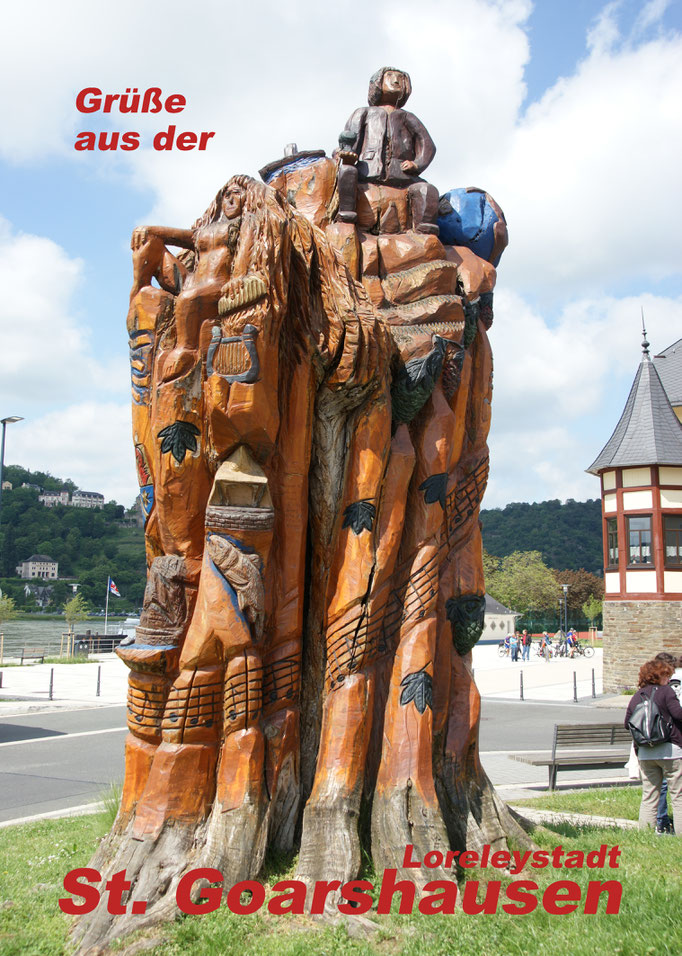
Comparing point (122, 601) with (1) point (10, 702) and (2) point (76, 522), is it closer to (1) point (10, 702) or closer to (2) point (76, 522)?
(2) point (76, 522)

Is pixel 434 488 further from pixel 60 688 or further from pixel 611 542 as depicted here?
pixel 611 542

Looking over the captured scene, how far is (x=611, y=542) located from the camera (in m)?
23.0

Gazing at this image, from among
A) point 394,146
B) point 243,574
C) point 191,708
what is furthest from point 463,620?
point 394,146

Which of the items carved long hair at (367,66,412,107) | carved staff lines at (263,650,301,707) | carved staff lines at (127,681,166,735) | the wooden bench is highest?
carved long hair at (367,66,412,107)

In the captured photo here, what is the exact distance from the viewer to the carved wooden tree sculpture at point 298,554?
454cm

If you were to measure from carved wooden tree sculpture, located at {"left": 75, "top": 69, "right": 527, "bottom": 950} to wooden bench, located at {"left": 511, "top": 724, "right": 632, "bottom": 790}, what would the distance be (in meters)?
4.24

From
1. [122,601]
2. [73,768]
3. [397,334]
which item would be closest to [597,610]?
[122,601]

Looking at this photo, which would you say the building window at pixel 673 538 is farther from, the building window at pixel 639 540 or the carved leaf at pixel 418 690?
the carved leaf at pixel 418 690

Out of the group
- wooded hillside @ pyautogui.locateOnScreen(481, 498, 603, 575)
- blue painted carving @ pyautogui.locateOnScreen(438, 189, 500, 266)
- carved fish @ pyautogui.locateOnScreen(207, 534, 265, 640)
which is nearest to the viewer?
carved fish @ pyautogui.locateOnScreen(207, 534, 265, 640)

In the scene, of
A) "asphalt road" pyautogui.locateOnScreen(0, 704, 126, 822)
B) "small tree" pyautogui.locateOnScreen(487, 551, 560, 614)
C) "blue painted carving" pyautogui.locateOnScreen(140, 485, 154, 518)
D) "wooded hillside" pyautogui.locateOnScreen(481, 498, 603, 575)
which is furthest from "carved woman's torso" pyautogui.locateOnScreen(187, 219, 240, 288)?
"wooded hillside" pyautogui.locateOnScreen(481, 498, 603, 575)

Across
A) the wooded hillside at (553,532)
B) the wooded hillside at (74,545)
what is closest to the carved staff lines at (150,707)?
the wooded hillside at (74,545)

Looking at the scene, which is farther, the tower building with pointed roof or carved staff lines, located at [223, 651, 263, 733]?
the tower building with pointed roof

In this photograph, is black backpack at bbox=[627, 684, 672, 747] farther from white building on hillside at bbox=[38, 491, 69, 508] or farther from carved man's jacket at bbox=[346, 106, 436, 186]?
white building on hillside at bbox=[38, 491, 69, 508]

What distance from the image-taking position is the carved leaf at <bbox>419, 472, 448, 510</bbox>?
5445 millimetres
